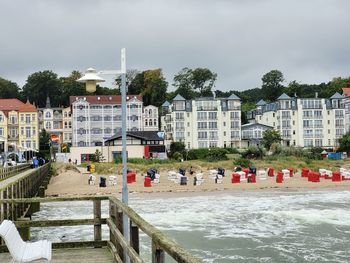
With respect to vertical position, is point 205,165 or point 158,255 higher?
point 158,255

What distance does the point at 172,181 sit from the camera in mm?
49188

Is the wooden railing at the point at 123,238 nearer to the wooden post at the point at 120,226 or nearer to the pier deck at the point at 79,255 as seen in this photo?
the wooden post at the point at 120,226

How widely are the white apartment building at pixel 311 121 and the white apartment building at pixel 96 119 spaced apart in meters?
31.4

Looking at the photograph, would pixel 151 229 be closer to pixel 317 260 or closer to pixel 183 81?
pixel 317 260

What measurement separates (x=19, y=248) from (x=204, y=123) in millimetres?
97549

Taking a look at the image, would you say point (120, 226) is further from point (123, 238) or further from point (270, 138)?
Answer: point (270, 138)

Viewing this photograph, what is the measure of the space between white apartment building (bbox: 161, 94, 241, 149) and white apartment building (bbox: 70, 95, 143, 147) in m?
10.9

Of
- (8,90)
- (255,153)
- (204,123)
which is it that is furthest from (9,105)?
(255,153)

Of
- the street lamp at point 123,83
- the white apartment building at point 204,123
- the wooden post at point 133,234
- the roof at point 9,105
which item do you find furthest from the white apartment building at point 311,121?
the wooden post at point 133,234

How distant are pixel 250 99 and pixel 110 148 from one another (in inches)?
3369

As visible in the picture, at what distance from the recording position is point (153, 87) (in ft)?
450

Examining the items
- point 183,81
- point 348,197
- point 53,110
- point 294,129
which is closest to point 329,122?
point 294,129

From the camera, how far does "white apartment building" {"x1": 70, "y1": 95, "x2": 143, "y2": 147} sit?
364 feet

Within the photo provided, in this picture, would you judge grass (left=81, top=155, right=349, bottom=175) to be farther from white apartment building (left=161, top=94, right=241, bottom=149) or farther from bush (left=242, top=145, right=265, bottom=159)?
white apartment building (left=161, top=94, right=241, bottom=149)
